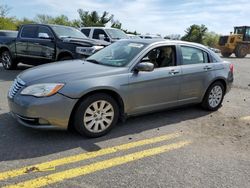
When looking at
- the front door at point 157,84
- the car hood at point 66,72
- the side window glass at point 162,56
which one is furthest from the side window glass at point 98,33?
the car hood at point 66,72

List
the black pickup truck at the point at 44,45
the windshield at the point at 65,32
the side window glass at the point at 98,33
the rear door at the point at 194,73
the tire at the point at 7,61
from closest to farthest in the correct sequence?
the rear door at the point at 194,73
the black pickup truck at the point at 44,45
the windshield at the point at 65,32
the tire at the point at 7,61
the side window glass at the point at 98,33

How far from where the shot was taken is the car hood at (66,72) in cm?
460

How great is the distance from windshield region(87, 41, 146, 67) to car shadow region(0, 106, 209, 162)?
1081 mm

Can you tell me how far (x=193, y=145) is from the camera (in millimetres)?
4699

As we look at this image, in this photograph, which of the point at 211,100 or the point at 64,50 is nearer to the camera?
the point at 211,100

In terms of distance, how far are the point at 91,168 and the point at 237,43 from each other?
28.1m

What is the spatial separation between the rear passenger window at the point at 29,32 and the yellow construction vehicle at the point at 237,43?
21890 millimetres

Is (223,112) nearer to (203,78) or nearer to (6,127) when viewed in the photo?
(203,78)

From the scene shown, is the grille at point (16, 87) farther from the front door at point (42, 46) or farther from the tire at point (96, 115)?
the front door at point (42, 46)

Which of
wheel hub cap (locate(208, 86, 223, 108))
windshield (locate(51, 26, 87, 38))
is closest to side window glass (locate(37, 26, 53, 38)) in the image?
windshield (locate(51, 26, 87, 38))

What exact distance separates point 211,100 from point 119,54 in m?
2.29

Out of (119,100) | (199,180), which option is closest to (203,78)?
(119,100)

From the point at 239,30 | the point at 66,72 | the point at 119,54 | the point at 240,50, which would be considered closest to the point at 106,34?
the point at 119,54

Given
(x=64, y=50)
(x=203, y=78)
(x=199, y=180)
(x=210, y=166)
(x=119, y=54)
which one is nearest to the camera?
(x=199, y=180)
